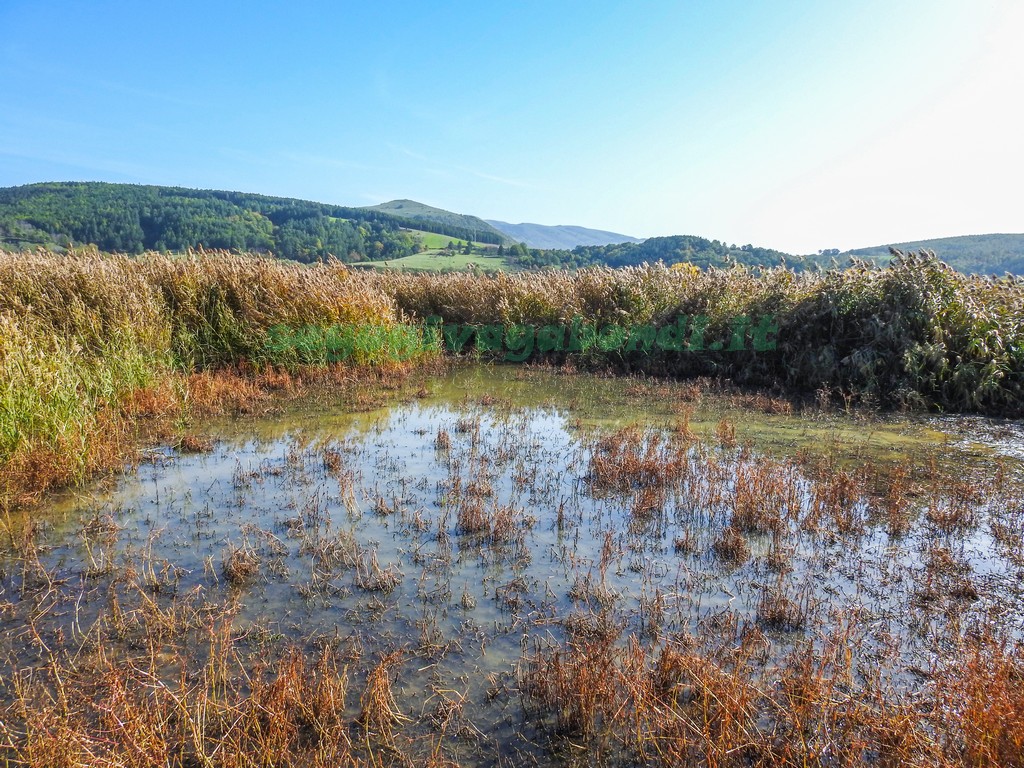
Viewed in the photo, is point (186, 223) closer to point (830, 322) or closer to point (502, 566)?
point (830, 322)

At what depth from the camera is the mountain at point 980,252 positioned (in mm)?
47812

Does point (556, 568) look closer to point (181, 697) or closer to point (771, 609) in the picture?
point (771, 609)

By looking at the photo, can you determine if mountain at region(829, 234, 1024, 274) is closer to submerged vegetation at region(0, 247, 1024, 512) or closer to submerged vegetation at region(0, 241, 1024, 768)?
submerged vegetation at region(0, 247, 1024, 512)

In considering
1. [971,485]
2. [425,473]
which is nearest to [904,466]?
[971,485]

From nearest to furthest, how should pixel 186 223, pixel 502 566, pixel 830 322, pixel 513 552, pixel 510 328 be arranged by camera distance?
pixel 502 566 → pixel 513 552 → pixel 830 322 → pixel 510 328 → pixel 186 223

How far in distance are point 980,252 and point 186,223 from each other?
86.0 m

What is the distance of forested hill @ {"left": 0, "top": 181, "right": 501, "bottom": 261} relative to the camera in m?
68.4

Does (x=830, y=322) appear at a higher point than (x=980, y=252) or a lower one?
lower

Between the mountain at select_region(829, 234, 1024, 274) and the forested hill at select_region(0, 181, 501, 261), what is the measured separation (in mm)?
55679

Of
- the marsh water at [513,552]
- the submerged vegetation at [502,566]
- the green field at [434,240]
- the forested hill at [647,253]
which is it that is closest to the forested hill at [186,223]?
the green field at [434,240]

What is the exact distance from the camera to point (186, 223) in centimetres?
7444

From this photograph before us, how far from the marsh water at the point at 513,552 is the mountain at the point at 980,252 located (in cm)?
4595

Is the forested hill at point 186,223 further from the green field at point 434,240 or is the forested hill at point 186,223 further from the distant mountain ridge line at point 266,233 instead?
the green field at point 434,240

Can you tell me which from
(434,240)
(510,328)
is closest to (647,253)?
(434,240)
